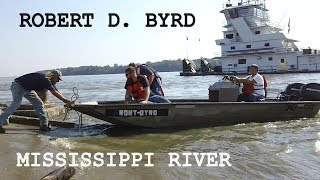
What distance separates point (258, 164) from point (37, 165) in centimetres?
344

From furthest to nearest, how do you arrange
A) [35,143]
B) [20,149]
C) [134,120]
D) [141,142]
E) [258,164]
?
1. [134,120]
2. [141,142]
3. [35,143]
4. [20,149]
5. [258,164]

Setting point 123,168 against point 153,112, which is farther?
point 153,112

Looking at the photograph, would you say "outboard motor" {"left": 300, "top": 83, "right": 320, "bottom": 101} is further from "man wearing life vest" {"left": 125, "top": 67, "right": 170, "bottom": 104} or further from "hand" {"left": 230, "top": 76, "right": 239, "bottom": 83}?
"man wearing life vest" {"left": 125, "top": 67, "right": 170, "bottom": 104}

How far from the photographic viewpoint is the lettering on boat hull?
31.3ft

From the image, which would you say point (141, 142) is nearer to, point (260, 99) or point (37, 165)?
point (37, 165)

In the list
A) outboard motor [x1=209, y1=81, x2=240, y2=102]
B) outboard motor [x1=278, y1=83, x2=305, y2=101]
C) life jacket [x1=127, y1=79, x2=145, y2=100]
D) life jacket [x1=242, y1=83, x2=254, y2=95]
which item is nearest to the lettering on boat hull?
life jacket [x1=127, y1=79, x2=145, y2=100]

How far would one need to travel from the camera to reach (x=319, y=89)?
11.6 meters

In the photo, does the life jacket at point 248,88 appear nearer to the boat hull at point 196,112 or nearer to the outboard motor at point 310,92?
the boat hull at point 196,112

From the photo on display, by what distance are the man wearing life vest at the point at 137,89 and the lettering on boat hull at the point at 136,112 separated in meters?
0.25

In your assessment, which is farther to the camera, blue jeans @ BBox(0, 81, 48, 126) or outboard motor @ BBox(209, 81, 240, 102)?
outboard motor @ BBox(209, 81, 240, 102)

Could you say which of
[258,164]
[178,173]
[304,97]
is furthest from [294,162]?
[304,97]

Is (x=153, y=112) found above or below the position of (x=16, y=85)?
below

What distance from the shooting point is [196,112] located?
10.1 meters

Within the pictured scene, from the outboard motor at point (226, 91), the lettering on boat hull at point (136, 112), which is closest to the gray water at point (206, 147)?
the lettering on boat hull at point (136, 112)
